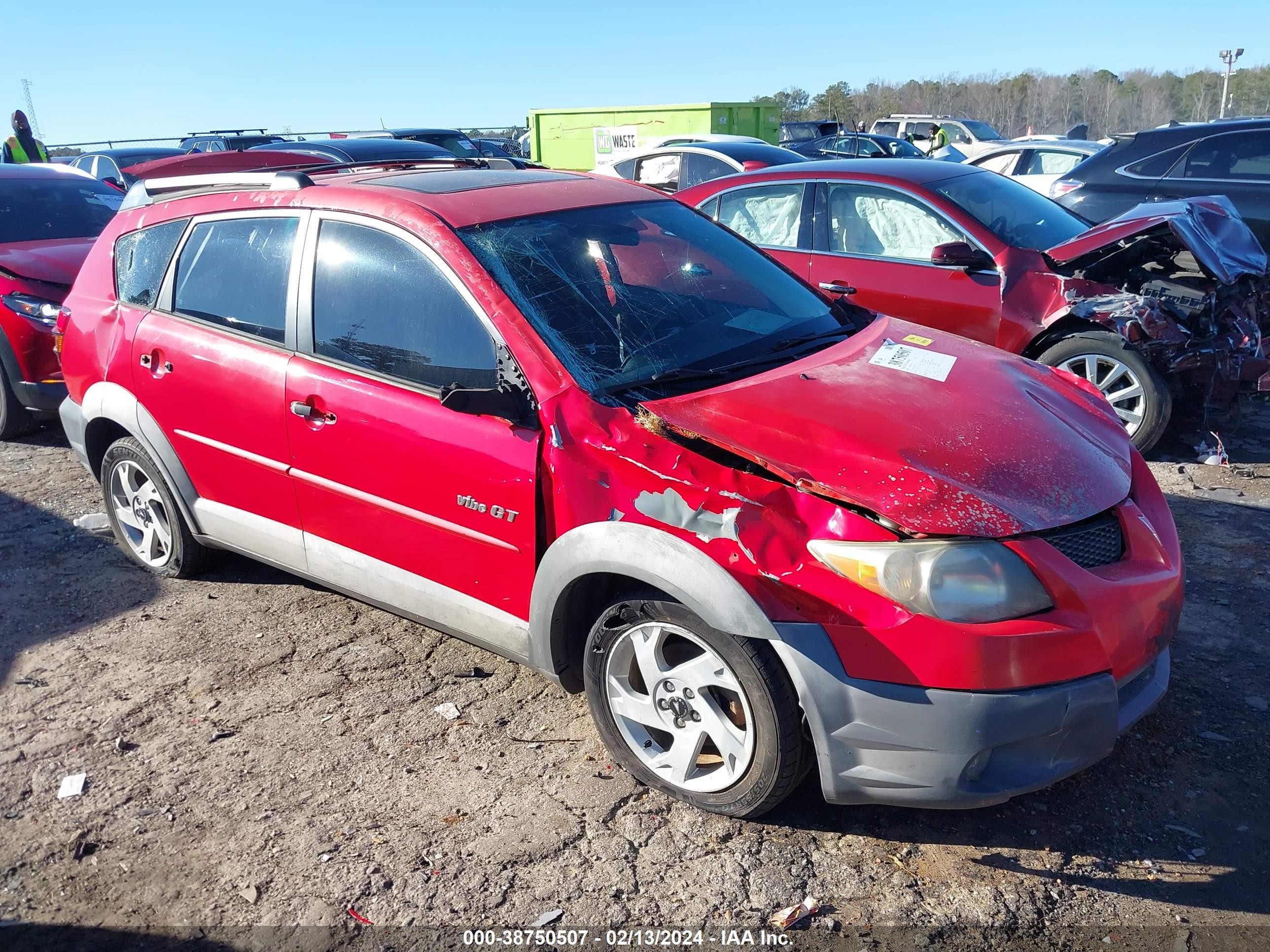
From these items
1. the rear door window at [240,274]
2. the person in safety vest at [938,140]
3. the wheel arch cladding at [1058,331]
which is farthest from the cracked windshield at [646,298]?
the person in safety vest at [938,140]

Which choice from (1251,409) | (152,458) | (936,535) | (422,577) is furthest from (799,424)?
(1251,409)

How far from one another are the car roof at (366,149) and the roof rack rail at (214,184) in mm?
7837

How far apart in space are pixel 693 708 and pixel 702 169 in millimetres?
9810

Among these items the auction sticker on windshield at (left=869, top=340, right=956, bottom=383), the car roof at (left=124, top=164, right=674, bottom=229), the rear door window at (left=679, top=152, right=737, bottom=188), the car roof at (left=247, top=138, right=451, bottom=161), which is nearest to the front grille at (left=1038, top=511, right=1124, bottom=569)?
the auction sticker on windshield at (left=869, top=340, right=956, bottom=383)

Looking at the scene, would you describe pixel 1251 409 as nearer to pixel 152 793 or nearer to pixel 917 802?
pixel 917 802

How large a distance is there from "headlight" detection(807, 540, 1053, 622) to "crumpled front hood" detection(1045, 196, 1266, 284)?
3779 millimetres

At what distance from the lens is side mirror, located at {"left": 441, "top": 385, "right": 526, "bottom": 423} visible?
294 centimetres

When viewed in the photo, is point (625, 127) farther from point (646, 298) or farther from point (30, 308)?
point (646, 298)

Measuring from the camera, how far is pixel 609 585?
3004mm

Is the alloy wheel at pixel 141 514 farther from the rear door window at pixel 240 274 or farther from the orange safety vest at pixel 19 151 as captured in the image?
the orange safety vest at pixel 19 151

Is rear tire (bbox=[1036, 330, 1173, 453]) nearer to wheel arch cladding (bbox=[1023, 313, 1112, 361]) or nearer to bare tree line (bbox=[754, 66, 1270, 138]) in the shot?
wheel arch cladding (bbox=[1023, 313, 1112, 361])

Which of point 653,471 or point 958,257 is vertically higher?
point 958,257

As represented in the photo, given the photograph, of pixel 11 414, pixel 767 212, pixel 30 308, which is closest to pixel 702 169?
pixel 767 212

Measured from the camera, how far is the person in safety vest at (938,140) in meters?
17.9
